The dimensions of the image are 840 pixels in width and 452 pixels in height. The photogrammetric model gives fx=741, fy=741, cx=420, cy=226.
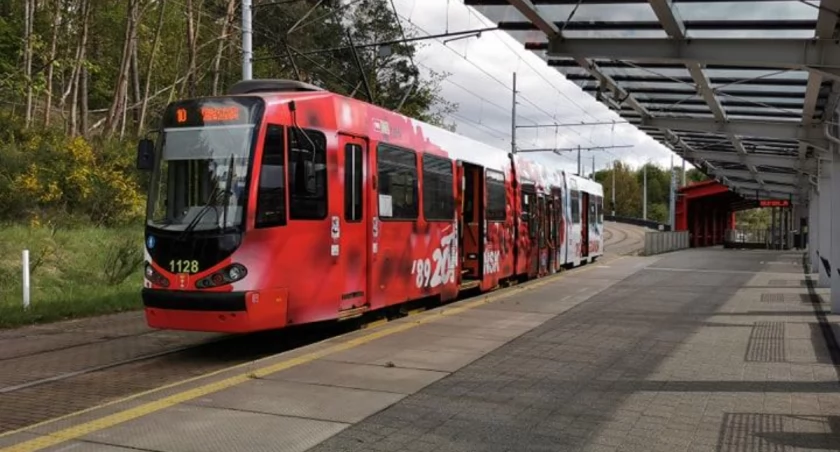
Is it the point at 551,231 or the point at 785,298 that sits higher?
the point at 551,231

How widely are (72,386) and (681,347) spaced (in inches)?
287

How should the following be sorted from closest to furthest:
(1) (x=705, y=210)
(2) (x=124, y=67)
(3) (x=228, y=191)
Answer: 1. (3) (x=228, y=191)
2. (2) (x=124, y=67)
3. (1) (x=705, y=210)

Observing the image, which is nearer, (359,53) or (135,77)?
(135,77)

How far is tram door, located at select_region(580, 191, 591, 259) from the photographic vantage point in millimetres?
26562

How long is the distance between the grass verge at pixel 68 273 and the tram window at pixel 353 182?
19.5ft

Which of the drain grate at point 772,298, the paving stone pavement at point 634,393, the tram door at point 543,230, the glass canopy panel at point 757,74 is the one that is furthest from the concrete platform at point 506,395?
the tram door at point 543,230

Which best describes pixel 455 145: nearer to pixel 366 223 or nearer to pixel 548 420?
pixel 366 223

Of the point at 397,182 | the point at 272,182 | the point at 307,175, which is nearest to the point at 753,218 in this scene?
the point at 397,182

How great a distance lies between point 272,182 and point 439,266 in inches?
202

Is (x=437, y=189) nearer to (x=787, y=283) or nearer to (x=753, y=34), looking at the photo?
(x=753, y=34)

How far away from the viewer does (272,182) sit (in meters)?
8.72

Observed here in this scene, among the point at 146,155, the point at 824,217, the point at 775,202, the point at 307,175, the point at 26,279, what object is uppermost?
the point at 775,202

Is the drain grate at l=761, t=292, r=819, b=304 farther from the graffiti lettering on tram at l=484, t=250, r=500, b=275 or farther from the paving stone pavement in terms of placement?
the graffiti lettering on tram at l=484, t=250, r=500, b=275

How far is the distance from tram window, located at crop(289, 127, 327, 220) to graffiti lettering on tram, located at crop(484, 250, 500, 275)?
7.01 m
